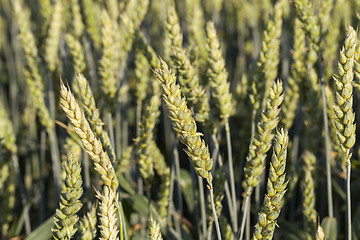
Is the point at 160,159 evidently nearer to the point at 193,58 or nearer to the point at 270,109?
the point at 193,58

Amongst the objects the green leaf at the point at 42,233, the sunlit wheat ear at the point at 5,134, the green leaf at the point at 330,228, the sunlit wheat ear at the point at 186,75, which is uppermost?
the sunlit wheat ear at the point at 186,75

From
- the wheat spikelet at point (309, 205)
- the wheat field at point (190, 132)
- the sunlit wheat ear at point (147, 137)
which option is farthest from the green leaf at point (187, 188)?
the wheat spikelet at point (309, 205)

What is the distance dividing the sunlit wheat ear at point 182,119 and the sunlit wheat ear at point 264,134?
13cm

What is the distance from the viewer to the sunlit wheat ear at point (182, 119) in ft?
2.50

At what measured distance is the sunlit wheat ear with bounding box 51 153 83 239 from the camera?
2.60 feet

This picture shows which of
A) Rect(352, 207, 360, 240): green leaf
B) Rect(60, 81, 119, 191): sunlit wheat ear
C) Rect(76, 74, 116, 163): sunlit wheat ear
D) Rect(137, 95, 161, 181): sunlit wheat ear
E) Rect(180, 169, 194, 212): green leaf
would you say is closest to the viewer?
Rect(60, 81, 119, 191): sunlit wheat ear

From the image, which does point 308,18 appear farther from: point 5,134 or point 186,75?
point 5,134

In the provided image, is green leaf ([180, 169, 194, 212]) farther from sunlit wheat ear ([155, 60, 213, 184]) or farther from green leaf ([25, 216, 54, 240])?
sunlit wheat ear ([155, 60, 213, 184])

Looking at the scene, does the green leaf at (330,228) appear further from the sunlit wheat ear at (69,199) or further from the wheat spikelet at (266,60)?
the sunlit wheat ear at (69,199)

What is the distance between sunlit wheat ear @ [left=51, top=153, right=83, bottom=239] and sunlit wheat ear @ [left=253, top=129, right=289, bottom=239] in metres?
0.35

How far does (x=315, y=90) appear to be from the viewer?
128 centimetres

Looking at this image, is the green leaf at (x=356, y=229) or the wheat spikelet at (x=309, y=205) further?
the green leaf at (x=356, y=229)

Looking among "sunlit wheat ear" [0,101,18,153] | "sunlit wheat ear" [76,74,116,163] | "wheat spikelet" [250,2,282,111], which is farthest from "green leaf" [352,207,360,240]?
"sunlit wheat ear" [0,101,18,153]

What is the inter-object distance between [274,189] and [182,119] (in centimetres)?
22
